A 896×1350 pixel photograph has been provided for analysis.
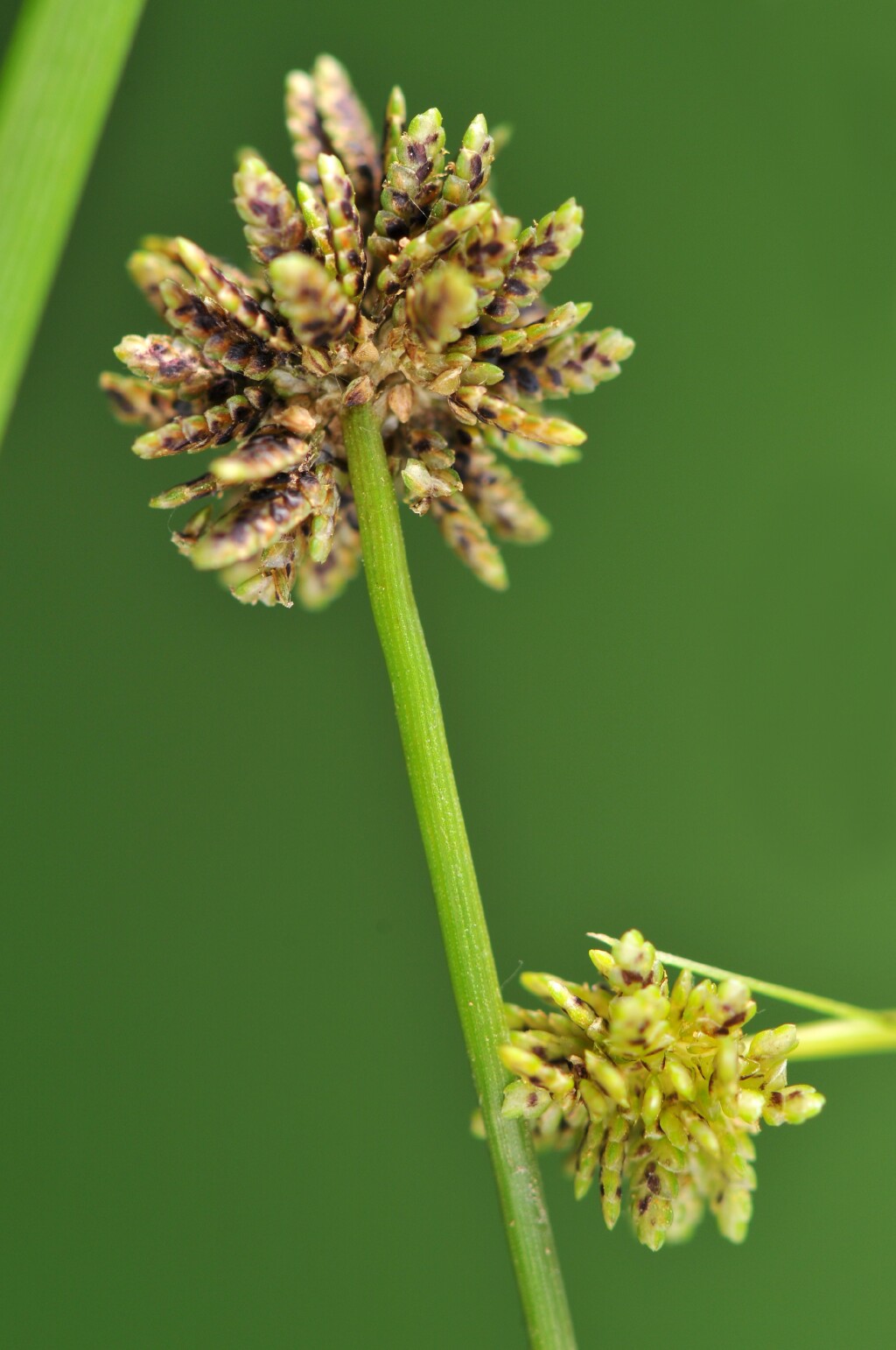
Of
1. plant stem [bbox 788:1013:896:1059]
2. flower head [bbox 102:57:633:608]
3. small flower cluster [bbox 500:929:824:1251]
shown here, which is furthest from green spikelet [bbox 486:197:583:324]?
plant stem [bbox 788:1013:896:1059]

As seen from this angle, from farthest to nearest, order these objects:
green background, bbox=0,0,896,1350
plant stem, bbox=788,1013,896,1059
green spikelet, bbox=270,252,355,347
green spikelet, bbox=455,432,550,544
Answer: green background, bbox=0,0,896,1350
green spikelet, bbox=455,432,550,544
plant stem, bbox=788,1013,896,1059
green spikelet, bbox=270,252,355,347

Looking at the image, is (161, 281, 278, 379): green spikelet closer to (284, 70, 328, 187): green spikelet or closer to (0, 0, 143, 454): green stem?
(0, 0, 143, 454): green stem

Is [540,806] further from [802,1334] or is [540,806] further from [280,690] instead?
[802,1334]

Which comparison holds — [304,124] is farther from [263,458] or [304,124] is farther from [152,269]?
[263,458]

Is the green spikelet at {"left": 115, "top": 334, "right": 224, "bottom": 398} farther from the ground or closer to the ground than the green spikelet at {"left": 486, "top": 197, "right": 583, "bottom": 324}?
closer to the ground

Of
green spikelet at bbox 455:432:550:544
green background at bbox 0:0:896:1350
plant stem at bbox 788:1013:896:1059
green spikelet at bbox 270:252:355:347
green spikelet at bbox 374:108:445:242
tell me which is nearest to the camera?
green spikelet at bbox 270:252:355:347

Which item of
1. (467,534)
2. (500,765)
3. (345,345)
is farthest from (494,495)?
(500,765)

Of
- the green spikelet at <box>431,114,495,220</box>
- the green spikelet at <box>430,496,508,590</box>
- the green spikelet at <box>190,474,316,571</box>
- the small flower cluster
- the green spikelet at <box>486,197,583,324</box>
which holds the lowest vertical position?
the small flower cluster

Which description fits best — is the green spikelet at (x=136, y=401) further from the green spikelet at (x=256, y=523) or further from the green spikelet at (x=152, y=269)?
the green spikelet at (x=256, y=523)
